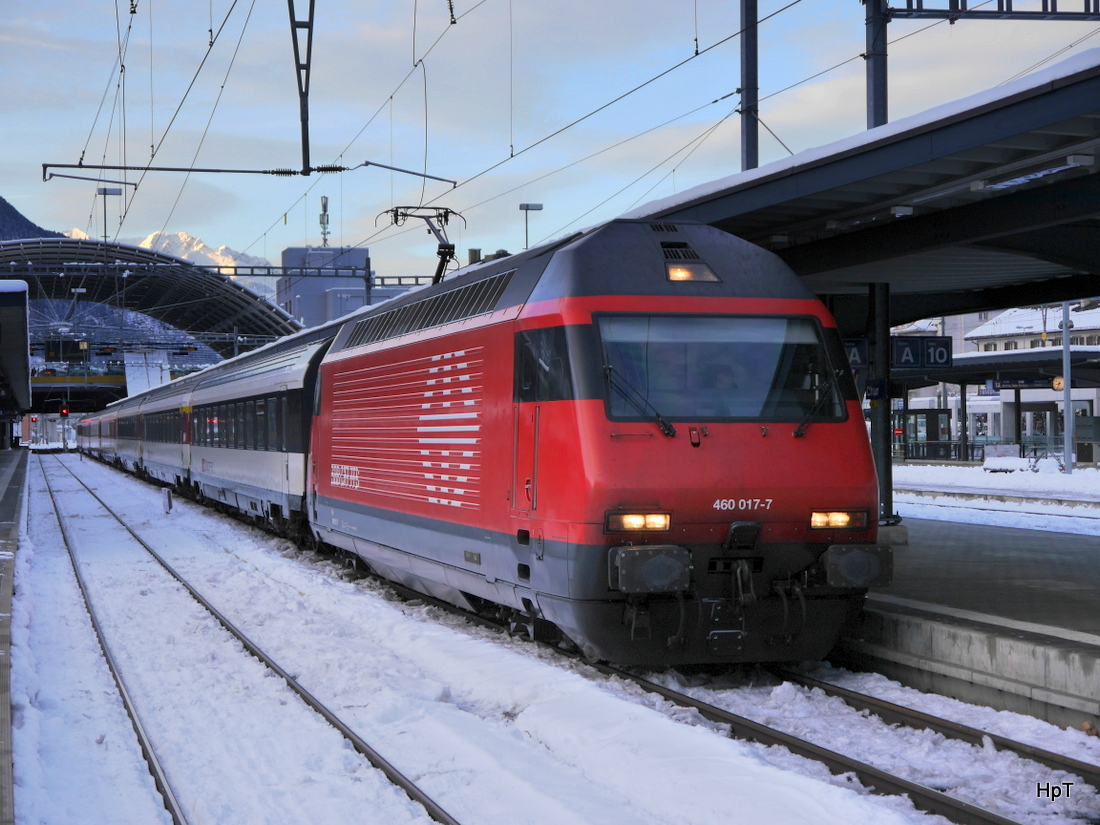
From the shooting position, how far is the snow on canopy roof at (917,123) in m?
7.62

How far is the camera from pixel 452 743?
693 centimetres

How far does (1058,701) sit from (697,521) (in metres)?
2.54

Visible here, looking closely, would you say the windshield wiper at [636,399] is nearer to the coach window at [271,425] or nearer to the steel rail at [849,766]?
the steel rail at [849,766]

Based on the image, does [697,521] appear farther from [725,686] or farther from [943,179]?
[943,179]

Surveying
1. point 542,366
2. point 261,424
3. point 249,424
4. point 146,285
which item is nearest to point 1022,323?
point 146,285

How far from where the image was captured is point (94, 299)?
89188 mm

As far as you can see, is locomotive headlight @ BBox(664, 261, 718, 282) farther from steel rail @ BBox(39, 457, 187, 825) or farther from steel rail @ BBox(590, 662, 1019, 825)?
steel rail @ BBox(39, 457, 187, 825)

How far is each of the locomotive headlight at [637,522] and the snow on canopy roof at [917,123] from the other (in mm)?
3725

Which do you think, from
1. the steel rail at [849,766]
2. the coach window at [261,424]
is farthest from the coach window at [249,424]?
the steel rail at [849,766]

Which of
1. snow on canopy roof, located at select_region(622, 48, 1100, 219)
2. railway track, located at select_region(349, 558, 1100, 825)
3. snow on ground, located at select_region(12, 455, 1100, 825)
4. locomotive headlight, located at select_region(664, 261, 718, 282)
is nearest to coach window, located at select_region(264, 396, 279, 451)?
snow on ground, located at select_region(12, 455, 1100, 825)

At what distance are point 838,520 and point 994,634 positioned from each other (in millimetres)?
1290

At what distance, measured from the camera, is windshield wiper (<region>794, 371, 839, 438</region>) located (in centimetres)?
813

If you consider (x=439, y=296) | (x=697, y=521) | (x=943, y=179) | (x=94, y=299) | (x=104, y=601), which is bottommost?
(x=104, y=601)

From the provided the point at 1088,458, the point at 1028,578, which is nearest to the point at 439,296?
the point at 1028,578
